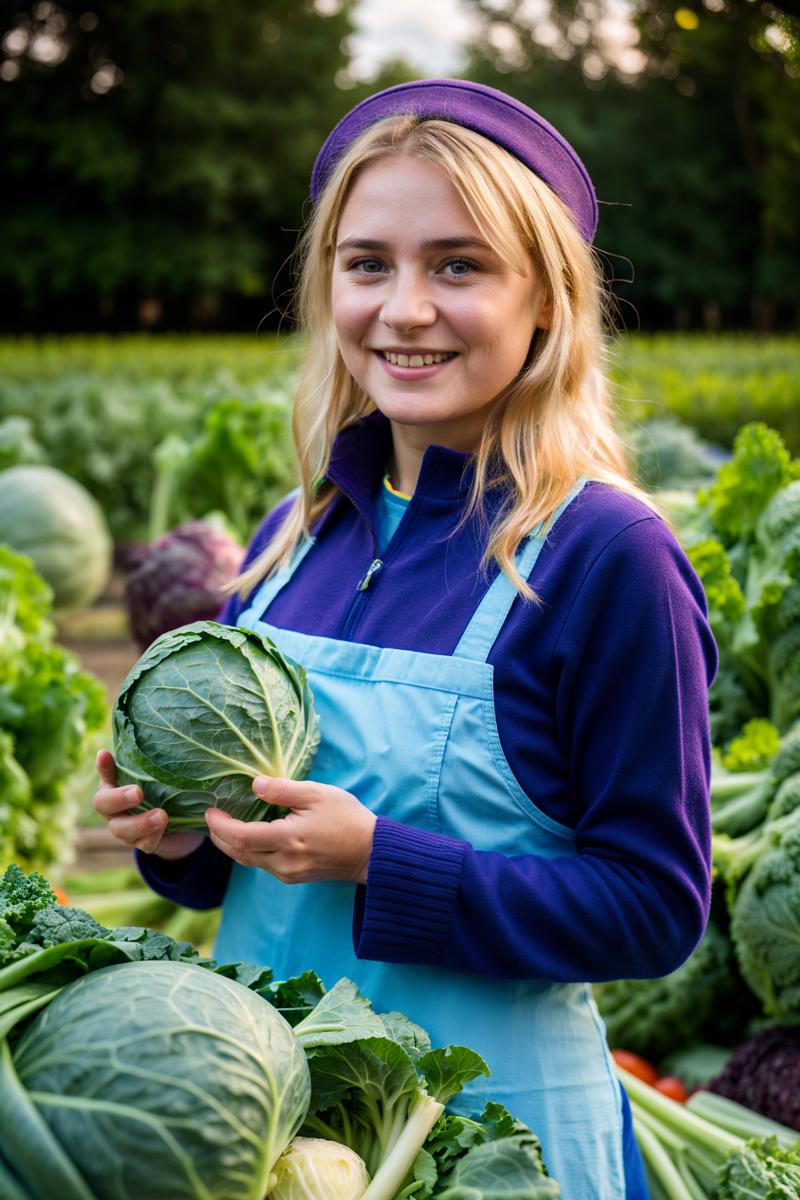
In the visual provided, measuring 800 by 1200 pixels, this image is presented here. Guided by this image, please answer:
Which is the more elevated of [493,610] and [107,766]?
[493,610]

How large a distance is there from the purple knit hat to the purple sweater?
0.58m

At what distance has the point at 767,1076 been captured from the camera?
2.91 metres

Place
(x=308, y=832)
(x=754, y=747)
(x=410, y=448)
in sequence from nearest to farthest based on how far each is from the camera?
(x=308, y=832)
(x=410, y=448)
(x=754, y=747)

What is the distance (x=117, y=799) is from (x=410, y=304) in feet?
3.25

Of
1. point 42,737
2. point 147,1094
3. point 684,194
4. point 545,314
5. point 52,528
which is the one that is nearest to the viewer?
point 147,1094

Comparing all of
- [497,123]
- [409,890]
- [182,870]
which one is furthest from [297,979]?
[497,123]

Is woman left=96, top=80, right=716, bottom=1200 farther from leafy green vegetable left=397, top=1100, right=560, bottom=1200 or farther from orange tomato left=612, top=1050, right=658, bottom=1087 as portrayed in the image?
orange tomato left=612, top=1050, right=658, bottom=1087

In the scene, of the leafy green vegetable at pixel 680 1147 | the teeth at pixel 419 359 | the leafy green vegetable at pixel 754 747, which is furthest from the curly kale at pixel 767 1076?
the teeth at pixel 419 359

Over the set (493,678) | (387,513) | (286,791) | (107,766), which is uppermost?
(387,513)

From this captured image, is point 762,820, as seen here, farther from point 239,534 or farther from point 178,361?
point 178,361

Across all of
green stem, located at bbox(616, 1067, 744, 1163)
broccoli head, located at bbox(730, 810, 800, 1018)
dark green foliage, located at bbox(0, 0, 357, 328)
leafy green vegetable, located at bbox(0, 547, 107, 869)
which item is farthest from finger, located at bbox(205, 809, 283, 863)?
dark green foliage, located at bbox(0, 0, 357, 328)

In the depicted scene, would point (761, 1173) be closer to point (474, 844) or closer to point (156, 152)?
point (474, 844)

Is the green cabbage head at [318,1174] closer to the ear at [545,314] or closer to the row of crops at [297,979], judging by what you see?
the row of crops at [297,979]

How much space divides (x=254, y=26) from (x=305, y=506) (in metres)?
37.9
